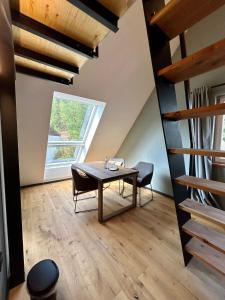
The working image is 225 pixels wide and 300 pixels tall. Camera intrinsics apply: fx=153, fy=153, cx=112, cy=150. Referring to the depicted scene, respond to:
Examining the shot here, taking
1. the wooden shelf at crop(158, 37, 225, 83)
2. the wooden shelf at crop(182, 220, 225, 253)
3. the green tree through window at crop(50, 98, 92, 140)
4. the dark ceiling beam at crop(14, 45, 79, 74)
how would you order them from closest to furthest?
1. the wooden shelf at crop(158, 37, 225, 83)
2. the wooden shelf at crop(182, 220, 225, 253)
3. the dark ceiling beam at crop(14, 45, 79, 74)
4. the green tree through window at crop(50, 98, 92, 140)

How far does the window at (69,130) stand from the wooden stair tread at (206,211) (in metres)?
2.60

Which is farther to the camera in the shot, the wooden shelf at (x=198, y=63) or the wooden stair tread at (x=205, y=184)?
the wooden stair tread at (x=205, y=184)

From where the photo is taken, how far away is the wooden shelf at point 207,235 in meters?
1.22

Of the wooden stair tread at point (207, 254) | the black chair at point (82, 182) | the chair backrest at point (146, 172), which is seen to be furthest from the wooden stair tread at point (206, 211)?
the black chair at point (82, 182)

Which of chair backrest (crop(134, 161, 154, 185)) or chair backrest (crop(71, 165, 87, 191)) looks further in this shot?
chair backrest (crop(134, 161, 154, 185))

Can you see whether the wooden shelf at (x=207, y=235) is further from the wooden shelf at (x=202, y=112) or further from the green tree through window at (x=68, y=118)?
the green tree through window at (x=68, y=118)

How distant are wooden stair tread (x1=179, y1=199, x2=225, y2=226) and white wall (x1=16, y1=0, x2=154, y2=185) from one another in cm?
235

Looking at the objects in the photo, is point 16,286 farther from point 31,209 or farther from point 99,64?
point 99,64

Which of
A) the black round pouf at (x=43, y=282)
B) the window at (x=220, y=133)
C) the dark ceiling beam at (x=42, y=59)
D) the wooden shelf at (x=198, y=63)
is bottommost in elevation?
the black round pouf at (x=43, y=282)

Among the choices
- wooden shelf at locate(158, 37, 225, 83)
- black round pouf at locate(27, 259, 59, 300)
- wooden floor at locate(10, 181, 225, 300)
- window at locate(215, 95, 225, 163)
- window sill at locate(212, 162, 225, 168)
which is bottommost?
wooden floor at locate(10, 181, 225, 300)

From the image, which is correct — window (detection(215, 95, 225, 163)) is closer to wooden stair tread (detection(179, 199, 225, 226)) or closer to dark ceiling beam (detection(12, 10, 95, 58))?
wooden stair tread (detection(179, 199, 225, 226))

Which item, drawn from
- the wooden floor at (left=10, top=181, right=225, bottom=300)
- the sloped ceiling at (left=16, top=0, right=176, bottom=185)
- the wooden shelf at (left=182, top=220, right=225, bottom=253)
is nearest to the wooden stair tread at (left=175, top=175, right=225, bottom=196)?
the wooden shelf at (left=182, top=220, right=225, bottom=253)

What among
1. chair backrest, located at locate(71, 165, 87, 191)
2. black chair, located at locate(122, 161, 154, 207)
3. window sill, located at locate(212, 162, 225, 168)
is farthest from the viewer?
black chair, located at locate(122, 161, 154, 207)

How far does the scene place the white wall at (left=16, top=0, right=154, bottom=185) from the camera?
7.58 feet
